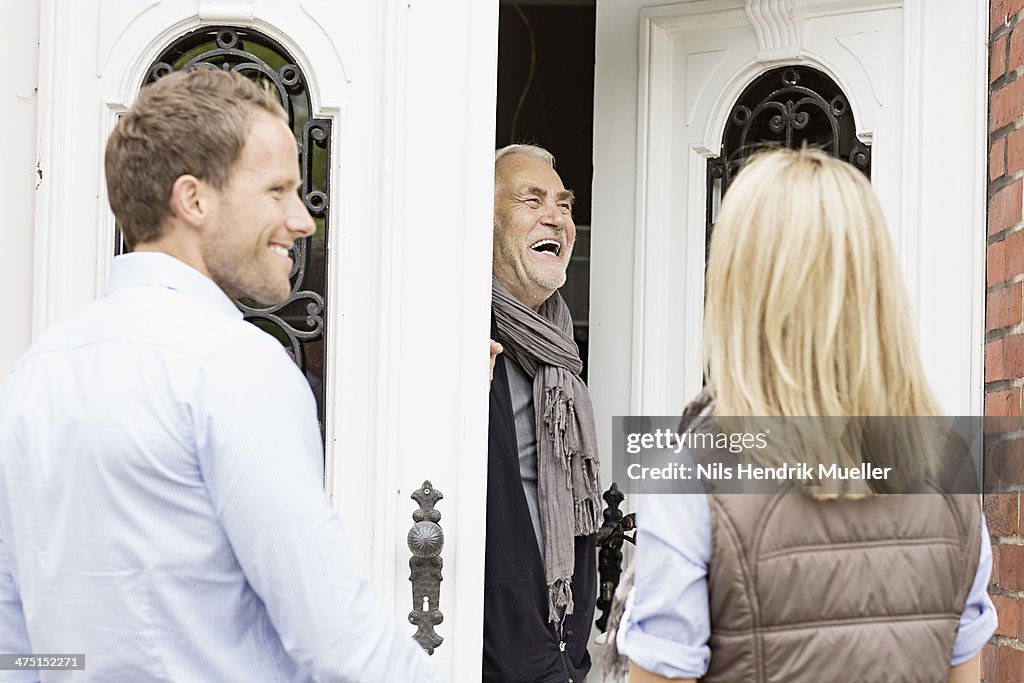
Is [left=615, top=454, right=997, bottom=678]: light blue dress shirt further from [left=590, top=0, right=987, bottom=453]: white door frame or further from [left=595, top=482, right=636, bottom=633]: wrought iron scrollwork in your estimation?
[left=595, top=482, right=636, bottom=633]: wrought iron scrollwork

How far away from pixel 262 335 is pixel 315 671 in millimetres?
373

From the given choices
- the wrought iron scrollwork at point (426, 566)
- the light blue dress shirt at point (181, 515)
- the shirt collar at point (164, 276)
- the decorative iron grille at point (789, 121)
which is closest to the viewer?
the light blue dress shirt at point (181, 515)

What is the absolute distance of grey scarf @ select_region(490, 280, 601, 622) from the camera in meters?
2.86

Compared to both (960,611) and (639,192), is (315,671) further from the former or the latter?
(639,192)

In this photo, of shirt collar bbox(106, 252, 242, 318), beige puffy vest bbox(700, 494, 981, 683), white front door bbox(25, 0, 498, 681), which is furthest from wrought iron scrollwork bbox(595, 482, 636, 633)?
shirt collar bbox(106, 252, 242, 318)

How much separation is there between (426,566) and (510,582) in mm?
288

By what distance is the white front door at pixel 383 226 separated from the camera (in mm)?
2420

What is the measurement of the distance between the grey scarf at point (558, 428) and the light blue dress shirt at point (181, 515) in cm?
146

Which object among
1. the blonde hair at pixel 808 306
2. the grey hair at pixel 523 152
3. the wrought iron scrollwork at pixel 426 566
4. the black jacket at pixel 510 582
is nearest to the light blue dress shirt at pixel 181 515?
the blonde hair at pixel 808 306

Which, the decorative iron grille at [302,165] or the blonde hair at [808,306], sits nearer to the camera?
the blonde hair at [808,306]

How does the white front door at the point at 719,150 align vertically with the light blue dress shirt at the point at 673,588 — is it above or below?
above

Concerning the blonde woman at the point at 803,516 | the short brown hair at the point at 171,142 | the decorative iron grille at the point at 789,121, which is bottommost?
the blonde woman at the point at 803,516

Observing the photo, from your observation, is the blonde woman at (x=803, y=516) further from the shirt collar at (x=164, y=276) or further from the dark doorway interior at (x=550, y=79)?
the dark doorway interior at (x=550, y=79)

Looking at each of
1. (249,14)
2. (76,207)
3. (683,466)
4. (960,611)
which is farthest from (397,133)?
A: (960,611)
